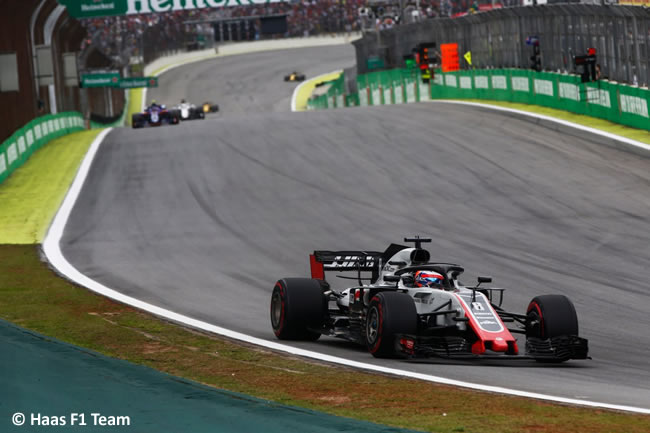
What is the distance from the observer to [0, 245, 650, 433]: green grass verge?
7543 millimetres

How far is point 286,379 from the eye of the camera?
9.38m

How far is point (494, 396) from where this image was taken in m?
8.54

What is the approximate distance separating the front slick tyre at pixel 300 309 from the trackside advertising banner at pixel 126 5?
1376 inches

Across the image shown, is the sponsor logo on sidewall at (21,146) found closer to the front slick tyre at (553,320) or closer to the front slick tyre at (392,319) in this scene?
the front slick tyre at (392,319)

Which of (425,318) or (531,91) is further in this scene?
(531,91)

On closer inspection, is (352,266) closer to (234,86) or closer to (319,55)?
(234,86)

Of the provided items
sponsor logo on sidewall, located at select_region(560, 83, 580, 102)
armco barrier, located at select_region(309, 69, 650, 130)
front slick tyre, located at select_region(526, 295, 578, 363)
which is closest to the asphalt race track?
front slick tyre, located at select_region(526, 295, 578, 363)

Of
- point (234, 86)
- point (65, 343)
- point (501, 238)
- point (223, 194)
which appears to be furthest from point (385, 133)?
point (234, 86)

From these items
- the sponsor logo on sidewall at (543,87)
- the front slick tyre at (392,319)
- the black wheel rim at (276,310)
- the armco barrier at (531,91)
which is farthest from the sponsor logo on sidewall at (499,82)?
the front slick tyre at (392,319)

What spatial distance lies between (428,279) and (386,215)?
439 inches

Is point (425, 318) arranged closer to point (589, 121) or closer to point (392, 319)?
point (392, 319)

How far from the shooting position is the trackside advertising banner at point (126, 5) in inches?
1788

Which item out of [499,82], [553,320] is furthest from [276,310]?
[499,82]

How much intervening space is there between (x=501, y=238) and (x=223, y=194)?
8589 mm
